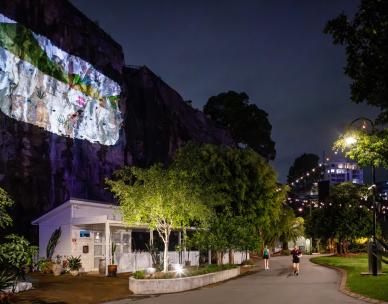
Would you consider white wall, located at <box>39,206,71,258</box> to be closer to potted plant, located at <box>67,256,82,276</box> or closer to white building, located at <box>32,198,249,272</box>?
white building, located at <box>32,198,249,272</box>

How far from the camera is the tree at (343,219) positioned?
201 feet

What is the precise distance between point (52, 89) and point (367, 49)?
40183 mm

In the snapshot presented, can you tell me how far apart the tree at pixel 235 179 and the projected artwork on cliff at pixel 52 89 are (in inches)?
501

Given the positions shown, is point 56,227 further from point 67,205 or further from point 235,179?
point 235,179

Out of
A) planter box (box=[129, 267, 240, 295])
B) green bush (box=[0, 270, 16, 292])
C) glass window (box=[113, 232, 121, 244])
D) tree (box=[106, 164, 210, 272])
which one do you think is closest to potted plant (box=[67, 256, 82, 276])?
glass window (box=[113, 232, 121, 244])

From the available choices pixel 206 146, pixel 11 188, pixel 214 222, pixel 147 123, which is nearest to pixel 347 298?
pixel 214 222

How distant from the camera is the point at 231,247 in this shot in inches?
1412

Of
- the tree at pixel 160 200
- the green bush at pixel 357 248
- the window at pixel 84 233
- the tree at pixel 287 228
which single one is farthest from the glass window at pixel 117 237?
the green bush at pixel 357 248

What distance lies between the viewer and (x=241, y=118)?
102 metres

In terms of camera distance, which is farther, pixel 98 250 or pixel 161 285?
pixel 98 250

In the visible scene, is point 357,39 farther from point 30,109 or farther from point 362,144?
point 30,109

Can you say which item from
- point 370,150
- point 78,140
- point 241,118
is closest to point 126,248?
point 78,140

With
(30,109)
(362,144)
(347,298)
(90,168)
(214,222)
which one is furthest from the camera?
(90,168)

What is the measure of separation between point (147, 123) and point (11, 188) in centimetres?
2919
